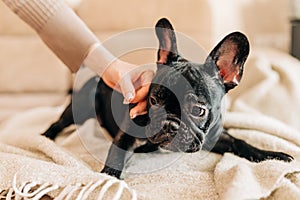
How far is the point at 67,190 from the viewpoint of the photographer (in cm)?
84

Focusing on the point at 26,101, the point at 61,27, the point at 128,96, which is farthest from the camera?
the point at 26,101

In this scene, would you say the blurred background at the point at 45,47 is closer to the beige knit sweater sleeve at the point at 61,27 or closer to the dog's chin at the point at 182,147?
the beige knit sweater sleeve at the point at 61,27

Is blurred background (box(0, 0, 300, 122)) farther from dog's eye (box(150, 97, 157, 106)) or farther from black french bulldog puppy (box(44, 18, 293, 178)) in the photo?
dog's eye (box(150, 97, 157, 106))

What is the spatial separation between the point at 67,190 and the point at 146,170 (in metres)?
0.23

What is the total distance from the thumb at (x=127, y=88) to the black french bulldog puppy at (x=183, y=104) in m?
0.04

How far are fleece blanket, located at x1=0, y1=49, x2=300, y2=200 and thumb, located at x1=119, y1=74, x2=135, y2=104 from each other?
0.50ft

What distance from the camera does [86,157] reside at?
1120mm

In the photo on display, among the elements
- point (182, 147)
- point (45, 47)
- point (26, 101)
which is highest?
point (182, 147)

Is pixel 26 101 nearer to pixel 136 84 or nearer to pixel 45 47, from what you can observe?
pixel 45 47

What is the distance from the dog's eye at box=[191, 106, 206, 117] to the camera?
902 mm

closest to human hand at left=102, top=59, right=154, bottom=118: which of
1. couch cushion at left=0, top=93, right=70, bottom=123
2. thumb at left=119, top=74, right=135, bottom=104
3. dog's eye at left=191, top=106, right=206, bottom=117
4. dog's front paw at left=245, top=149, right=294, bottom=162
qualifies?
thumb at left=119, top=74, right=135, bottom=104

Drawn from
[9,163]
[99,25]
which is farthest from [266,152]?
[99,25]

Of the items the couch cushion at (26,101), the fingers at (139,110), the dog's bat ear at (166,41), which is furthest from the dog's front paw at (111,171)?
the couch cushion at (26,101)

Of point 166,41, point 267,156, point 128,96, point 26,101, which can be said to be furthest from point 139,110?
point 26,101
